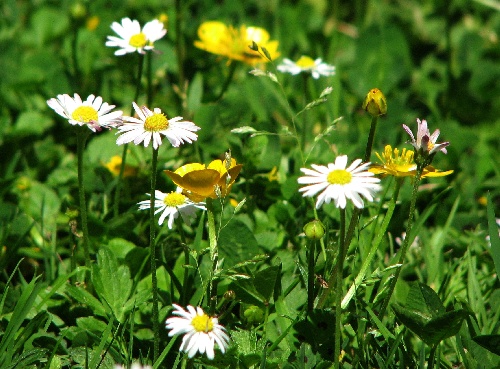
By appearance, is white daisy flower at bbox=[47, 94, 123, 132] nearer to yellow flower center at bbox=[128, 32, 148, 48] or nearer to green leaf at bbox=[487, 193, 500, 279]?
yellow flower center at bbox=[128, 32, 148, 48]

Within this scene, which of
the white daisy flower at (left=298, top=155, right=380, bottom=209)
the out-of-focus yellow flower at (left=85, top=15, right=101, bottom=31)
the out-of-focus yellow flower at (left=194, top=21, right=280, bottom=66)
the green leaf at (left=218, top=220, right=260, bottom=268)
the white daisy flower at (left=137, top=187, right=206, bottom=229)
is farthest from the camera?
the out-of-focus yellow flower at (left=85, top=15, right=101, bottom=31)

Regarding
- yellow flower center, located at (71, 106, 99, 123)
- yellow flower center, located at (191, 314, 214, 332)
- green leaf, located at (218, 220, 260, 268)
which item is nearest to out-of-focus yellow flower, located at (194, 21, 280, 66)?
green leaf, located at (218, 220, 260, 268)

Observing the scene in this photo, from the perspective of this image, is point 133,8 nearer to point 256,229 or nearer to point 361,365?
point 256,229

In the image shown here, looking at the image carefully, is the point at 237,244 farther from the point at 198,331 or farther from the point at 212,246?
the point at 198,331

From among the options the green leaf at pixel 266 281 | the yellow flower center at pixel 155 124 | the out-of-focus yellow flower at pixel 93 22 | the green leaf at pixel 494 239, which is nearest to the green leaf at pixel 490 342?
the green leaf at pixel 494 239

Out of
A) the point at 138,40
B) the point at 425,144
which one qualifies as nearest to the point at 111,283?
the point at 138,40

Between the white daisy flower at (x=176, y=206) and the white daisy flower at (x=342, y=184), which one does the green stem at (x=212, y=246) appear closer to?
the white daisy flower at (x=176, y=206)
